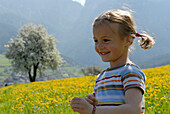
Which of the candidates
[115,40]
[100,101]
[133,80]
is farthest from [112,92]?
[115,40]

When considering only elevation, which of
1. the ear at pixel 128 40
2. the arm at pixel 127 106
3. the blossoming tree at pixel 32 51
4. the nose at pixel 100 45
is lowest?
the arm at pixel 127 106

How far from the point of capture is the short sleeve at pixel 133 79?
1733 millimetres

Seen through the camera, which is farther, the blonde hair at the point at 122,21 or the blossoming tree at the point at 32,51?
the blossoming tree at the point at 32,51

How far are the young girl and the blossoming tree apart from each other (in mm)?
34458

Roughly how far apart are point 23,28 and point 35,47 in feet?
21.0

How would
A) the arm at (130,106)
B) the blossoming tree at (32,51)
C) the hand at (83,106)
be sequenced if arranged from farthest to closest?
the blossoming tree at (32,51), the hand at (83,106), the arm at (130,106)

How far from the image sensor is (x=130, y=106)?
1668 mm

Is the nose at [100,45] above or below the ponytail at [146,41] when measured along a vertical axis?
below

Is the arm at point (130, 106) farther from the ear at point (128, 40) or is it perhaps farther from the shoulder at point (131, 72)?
the ear at point (128, 40)

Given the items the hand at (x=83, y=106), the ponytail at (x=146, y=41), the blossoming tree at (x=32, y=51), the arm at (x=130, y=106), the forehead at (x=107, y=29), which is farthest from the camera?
the blossoming tree at (x=32, y=51)

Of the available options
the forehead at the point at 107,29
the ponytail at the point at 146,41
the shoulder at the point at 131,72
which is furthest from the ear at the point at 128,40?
the ponytail at the point at 146,41

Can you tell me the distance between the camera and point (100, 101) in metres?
2.14

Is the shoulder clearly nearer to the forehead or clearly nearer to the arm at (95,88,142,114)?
the arm at (95,88,142,114)

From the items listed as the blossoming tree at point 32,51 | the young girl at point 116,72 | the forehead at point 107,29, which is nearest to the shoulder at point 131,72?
the young girl at point 116,72
